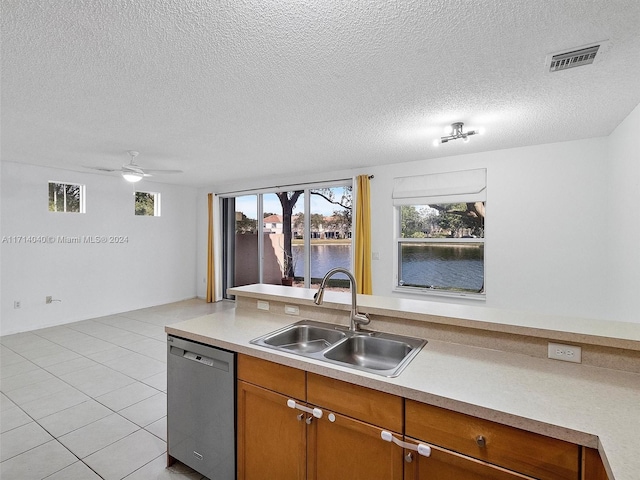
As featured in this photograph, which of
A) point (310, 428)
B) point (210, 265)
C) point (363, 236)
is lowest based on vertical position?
point (310, 428)

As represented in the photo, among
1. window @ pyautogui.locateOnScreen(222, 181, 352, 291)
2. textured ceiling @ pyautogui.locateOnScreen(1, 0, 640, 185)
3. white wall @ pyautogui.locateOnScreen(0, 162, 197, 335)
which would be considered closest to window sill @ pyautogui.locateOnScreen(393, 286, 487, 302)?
window @ pyautogui.locateOnScreen(222, 181, 352, 291)

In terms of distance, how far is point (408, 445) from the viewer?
Result: 3.80 feet

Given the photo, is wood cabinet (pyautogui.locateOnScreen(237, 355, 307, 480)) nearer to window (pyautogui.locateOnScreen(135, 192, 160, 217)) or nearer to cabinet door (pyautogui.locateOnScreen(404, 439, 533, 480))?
cabinet door (pyautogui.locateOnScreen(404, 439, 533, 480))

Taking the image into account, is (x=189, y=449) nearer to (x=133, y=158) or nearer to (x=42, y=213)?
(x=133, y=158)

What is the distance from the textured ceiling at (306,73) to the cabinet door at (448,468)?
1903mm

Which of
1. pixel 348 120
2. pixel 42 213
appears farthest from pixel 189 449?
pixel 42 213

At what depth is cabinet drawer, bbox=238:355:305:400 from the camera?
1.45 m

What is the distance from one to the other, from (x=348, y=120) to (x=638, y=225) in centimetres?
263

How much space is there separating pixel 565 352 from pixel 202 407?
1876 millimetres

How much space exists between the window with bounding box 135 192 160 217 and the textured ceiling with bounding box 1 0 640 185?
231cm

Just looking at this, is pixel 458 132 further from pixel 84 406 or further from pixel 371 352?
pixel 84 406

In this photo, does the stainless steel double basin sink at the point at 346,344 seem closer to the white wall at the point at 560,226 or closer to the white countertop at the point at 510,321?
the white countertop at the point at 510,321

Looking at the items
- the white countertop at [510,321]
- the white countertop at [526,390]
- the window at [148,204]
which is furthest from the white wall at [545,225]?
the window at [148,204]

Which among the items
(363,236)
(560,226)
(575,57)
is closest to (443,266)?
(363,236)
